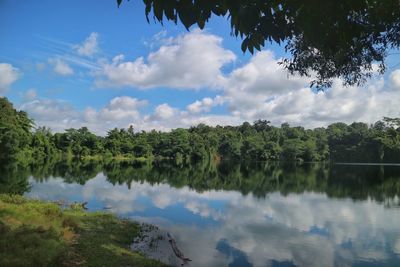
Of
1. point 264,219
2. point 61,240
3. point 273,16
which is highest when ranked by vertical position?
point 273,16

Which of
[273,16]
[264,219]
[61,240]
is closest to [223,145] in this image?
[264,219]

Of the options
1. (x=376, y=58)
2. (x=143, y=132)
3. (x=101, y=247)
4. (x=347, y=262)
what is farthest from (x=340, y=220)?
(x=143, y=132)

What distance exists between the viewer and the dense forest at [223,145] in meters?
136

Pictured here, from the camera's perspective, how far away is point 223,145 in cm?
16975

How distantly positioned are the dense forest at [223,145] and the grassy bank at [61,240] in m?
100

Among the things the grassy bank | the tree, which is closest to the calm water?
the grassy bank

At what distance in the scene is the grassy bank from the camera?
1238 centimetres

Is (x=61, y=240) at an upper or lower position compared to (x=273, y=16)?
lower

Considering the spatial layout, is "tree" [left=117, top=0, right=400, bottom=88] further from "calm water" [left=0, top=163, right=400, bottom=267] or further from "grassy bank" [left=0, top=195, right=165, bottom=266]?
"calm water" [left=0, top=163, right=400, bottom=267]

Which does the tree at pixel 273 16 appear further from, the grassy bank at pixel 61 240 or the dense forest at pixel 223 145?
the dense forest at pixel 223 145

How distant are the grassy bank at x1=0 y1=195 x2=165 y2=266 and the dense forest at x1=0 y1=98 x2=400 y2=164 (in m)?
100

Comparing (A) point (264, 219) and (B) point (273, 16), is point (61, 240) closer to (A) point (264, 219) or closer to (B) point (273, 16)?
(B) point (273, 16)

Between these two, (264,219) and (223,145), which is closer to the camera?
(264,219)

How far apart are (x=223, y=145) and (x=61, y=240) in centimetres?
15495
